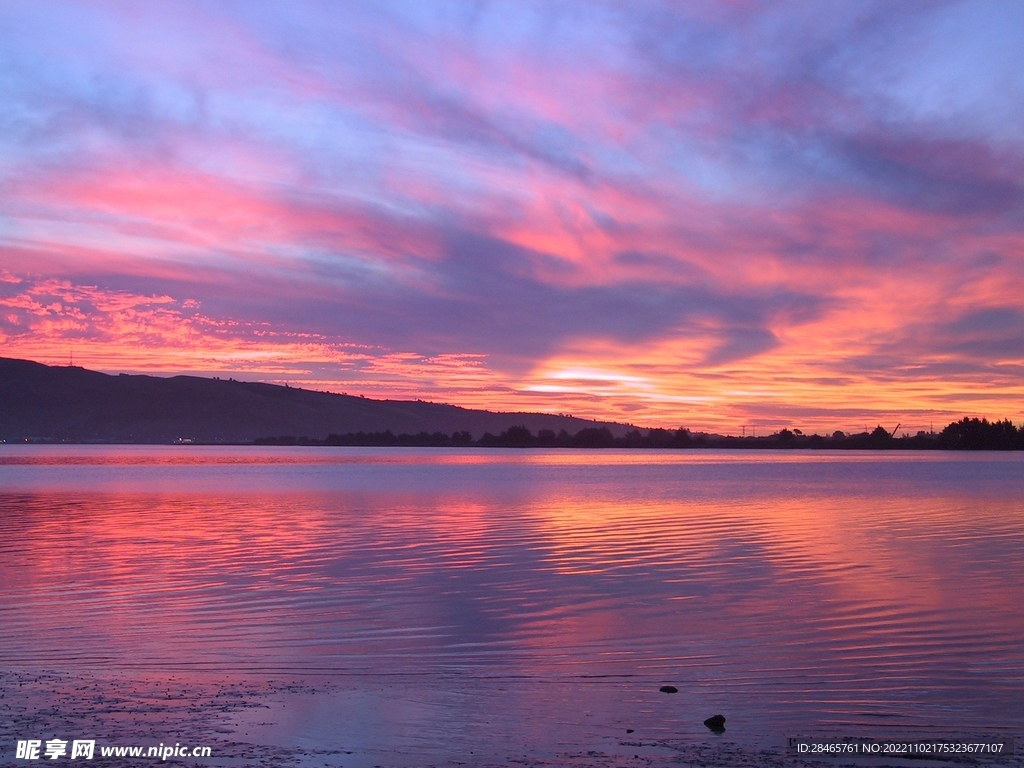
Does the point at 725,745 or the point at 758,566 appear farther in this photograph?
the point at 758,566

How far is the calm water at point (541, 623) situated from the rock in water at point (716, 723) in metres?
0.08

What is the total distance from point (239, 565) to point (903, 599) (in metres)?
13.8

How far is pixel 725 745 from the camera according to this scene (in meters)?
8.45

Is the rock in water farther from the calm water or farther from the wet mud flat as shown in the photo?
the wet mud flat

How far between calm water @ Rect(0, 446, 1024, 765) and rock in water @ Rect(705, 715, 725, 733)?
8 cm

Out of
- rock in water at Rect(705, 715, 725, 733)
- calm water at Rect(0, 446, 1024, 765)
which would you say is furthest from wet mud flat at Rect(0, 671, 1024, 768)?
rock in water at Rect(705, 715, 725, 733)

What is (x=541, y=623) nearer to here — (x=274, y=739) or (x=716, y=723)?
(x=716, y=723)

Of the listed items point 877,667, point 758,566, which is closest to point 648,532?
point 758,566

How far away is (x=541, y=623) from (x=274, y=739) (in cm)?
657

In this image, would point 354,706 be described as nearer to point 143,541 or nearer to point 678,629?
point 678,629

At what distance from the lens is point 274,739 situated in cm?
852

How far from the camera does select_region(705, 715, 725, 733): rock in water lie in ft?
29.3

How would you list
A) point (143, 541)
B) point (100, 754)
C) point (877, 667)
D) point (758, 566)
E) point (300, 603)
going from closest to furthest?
point (100, 754)
point (877, 667)
point (300, 603)
point (758, 566)
point (143, 541)

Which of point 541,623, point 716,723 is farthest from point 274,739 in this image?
point 541,623
